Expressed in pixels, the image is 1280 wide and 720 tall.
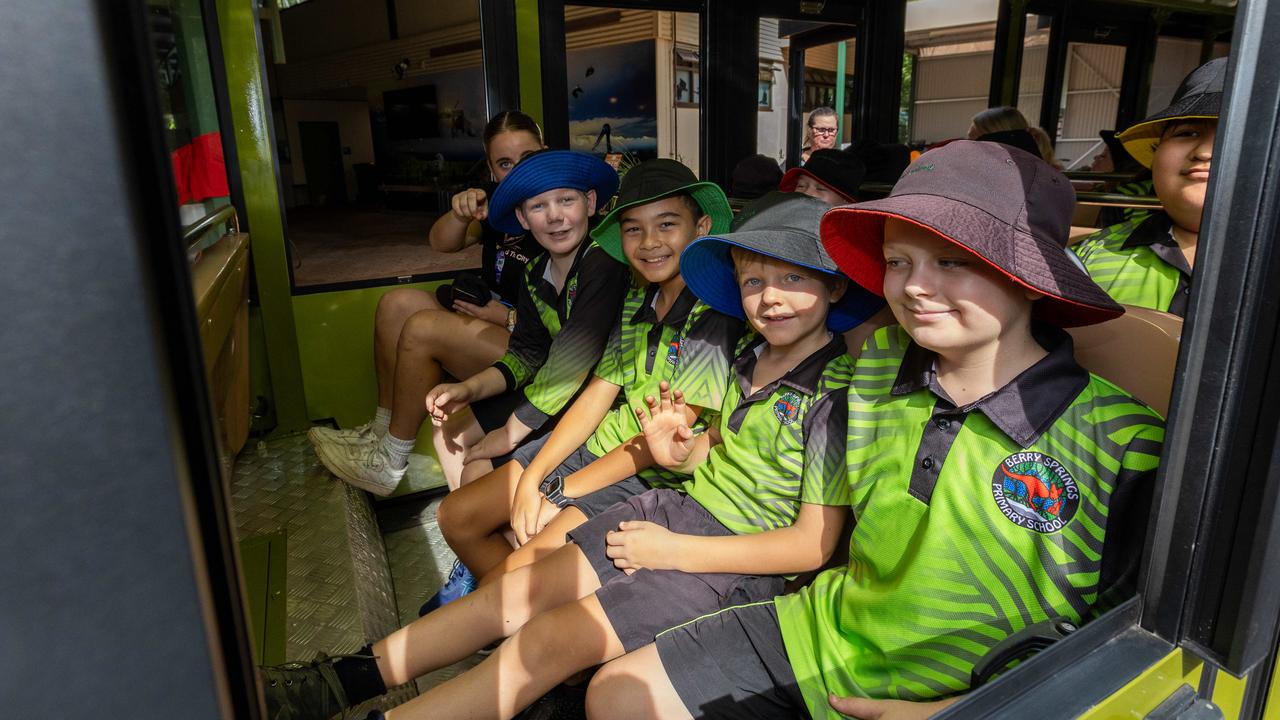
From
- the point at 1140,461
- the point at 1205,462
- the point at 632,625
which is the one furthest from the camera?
the point at 632,625

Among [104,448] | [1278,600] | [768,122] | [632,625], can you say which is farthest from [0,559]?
[768,122]

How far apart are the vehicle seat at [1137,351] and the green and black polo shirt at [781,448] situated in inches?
16.8

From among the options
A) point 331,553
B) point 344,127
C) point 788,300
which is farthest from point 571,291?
point 344,127

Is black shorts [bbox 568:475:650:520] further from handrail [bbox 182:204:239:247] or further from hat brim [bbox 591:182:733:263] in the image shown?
handrail [bbox 182:204:239:247]

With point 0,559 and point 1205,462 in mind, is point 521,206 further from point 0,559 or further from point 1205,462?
point 0,559

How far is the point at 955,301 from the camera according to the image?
3.95ft

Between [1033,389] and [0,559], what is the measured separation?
3.88 ft

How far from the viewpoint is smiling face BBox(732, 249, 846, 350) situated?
5.56 feet

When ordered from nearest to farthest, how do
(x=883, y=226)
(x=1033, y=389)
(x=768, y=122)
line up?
(x=1033, y=389) < (x=883, y=226) < (x=768, y=122)

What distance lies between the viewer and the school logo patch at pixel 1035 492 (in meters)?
1.10

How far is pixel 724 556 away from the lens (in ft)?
5.21

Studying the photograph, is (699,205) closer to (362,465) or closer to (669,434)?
(669,434)

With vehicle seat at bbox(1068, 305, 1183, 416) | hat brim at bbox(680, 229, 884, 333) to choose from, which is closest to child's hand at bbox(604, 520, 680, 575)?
hat brim at bbox(680, 229, 884, 333)

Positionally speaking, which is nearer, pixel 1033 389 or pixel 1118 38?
pixel 1033 389
